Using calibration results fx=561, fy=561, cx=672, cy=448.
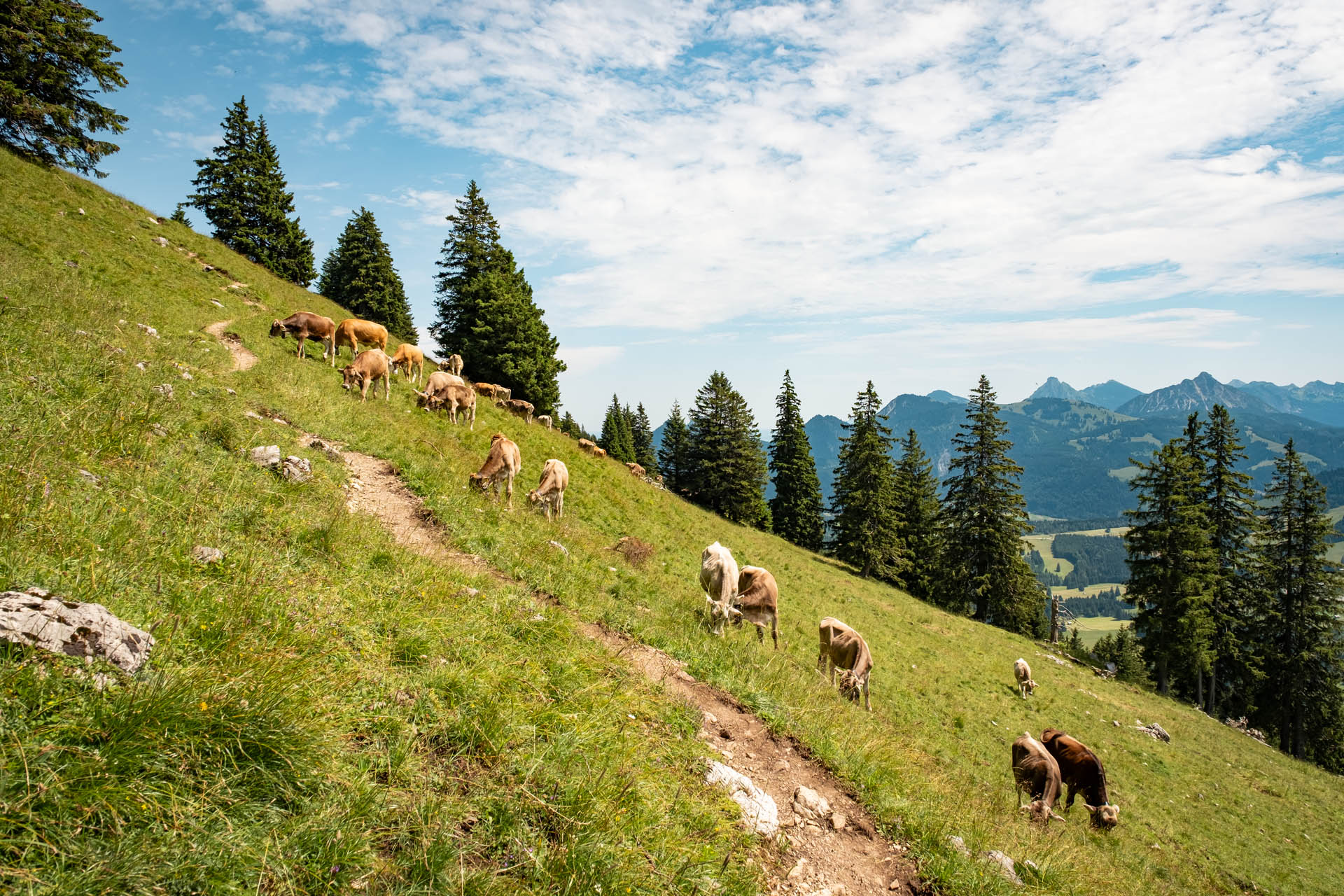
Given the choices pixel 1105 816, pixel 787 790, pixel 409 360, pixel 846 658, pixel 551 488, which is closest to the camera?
pixel 787 790

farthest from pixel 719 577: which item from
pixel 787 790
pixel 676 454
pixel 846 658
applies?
pixel 676 454

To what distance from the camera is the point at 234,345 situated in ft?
58.7

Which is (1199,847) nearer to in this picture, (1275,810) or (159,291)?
(1275,810)

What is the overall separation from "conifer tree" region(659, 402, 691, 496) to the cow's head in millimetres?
41134

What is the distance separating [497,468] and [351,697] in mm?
11344

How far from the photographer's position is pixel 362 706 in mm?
3842

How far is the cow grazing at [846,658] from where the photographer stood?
14180 millimetres

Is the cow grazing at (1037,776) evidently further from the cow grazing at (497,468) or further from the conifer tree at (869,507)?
the conifer tree at (869,507)

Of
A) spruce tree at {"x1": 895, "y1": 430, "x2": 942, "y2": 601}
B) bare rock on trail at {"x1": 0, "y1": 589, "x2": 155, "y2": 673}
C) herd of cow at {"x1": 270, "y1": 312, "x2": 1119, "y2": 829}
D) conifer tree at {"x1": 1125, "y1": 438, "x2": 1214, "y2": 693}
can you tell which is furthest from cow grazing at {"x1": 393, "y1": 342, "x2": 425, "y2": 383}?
conifer tree at {"x1": 1125, "y1": 438, "x2": 1214, "y2": 693}

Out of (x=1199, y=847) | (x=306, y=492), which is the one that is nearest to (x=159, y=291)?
(x=306, y=492)

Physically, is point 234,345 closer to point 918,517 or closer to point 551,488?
point 551,488

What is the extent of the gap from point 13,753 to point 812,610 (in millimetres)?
24151

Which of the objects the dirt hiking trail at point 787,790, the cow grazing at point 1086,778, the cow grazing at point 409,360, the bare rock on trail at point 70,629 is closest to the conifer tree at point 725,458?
the cow grazing at point 409,360

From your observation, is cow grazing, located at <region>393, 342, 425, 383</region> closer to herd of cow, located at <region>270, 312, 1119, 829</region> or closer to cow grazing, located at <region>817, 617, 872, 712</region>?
herd of cow, located at <region>270, 312, 1119, 829</region>
